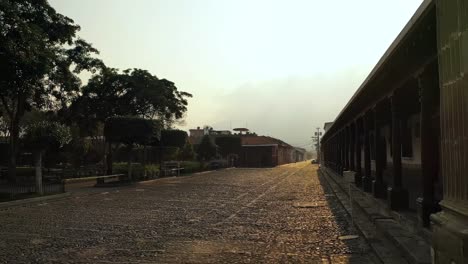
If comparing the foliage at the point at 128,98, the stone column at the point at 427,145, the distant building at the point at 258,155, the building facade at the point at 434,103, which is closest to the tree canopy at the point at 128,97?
the foliage at the point at 128,98

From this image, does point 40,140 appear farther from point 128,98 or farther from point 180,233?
point 128,98

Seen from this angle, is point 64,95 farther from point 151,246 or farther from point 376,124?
point 151,246

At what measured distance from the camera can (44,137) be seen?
1966 cm

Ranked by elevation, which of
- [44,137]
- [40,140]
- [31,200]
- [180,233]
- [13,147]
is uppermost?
[44,137]

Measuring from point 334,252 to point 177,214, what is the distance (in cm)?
658

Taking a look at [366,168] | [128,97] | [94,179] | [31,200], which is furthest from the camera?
[128,97]

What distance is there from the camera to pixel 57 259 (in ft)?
25.9

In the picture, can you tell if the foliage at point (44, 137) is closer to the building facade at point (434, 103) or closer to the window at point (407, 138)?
the building facade at point (434, 103)

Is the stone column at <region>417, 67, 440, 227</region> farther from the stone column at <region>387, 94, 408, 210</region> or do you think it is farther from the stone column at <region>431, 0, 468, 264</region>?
the stone column at <region>431, 0, 468, 264</region>

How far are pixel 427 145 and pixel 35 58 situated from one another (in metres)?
16.0

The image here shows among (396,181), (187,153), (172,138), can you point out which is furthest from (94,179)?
(187,153)

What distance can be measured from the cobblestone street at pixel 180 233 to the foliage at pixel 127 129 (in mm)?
12187

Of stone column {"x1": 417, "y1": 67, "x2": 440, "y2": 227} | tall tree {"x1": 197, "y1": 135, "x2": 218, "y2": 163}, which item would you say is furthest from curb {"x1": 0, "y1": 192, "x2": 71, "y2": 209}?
tall tree {"x1": 197, "y1": 135, "x2": 218, "y2": 163}

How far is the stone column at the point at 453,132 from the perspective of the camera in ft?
12.5
